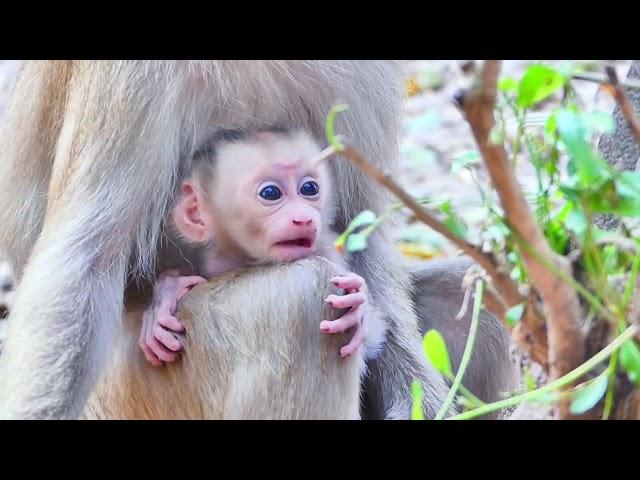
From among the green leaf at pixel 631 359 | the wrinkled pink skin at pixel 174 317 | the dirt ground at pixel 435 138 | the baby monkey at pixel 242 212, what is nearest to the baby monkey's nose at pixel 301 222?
the baby monkey at pixel 242 212

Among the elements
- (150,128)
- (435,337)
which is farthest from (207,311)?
(435,337)

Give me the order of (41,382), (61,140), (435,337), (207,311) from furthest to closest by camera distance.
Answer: (61,140)
(207,311)
(41,382)
(435,337)

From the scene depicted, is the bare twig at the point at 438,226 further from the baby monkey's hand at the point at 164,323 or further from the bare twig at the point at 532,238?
the baby monkey's hand at the point at 164,323

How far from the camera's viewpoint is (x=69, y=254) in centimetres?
298

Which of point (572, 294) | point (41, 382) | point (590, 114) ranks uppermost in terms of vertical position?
point (590, 114)

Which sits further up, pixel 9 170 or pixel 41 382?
pixel 9 170

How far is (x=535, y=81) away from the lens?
1.97 m

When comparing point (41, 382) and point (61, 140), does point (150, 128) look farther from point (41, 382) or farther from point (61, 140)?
point (41, 382)

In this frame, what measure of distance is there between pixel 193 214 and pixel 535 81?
155 centimetres

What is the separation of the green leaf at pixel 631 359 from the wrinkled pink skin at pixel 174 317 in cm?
97

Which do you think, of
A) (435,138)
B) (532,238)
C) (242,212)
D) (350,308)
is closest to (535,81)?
(532,238)

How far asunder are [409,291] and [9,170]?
4.84ft

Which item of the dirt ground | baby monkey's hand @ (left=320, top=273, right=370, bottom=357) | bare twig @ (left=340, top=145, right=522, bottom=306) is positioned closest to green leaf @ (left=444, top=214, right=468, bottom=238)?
bare twig @ (left=340, top=145, right=522, bottom=306)

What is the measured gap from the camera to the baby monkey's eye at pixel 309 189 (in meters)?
3.20
